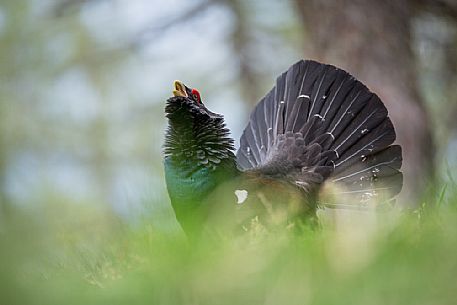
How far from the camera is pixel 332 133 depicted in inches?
185

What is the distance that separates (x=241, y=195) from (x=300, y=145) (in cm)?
119

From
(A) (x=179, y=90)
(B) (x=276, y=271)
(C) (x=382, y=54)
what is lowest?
(B) (x=276, y=271)

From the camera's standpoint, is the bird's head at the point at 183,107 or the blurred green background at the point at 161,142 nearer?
the blurred green background at the point at 161,142

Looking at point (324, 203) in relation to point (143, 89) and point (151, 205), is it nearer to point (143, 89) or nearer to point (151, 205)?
point (151, 205)

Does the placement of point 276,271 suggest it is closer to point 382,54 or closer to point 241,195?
point 241,195

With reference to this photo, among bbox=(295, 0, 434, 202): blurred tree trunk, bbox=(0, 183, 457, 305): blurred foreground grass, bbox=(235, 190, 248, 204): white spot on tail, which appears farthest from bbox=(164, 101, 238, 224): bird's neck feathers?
bbox=(295, 0, 434, 202): blurred tree trunk

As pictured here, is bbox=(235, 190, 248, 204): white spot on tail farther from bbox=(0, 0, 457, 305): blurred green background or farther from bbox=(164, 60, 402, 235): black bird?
bbox=(0, 0, 457, 305): blurred green background

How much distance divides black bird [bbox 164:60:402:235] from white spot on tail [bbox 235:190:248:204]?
73 mm

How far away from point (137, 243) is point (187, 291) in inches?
16.3

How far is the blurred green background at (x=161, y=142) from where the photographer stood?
1.41m

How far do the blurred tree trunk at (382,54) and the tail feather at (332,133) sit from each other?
164 cm

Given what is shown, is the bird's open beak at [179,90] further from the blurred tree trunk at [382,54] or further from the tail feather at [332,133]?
the blurred tree trunk at [382,54]

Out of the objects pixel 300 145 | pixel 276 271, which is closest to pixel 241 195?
pixel 300 145

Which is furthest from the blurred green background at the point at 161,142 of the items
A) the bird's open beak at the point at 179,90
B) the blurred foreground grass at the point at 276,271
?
the bird's open beak at the point at 179,90
